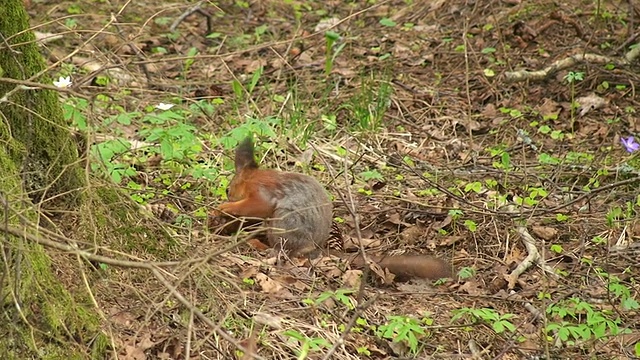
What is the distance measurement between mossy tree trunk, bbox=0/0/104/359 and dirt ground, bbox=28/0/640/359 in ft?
0.79

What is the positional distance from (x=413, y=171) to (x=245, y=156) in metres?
1.43

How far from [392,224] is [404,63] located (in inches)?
135

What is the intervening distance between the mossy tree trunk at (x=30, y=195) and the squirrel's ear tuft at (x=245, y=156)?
1.56 metres

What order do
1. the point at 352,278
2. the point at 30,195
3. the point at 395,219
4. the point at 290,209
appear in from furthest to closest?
the point at 395,219 → the point at 290,209 → the point at 352,278 → the point at 30,195

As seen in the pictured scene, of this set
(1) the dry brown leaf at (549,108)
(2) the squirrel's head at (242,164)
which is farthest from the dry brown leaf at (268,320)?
(1) the dry brown leaf at (549,108)

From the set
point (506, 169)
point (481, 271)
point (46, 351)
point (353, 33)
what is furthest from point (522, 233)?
point (353, 33)

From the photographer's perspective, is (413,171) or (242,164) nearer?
(242,164)

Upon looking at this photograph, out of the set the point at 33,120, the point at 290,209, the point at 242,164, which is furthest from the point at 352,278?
the point at 33,120

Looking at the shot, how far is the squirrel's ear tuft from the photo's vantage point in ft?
21.1

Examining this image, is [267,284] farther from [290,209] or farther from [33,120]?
[33,120]

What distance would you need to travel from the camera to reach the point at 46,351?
413 cm

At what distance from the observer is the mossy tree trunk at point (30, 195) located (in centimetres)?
406

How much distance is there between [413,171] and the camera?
7.18 metres

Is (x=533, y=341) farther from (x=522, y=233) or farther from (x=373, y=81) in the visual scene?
(x=373, y=81)
